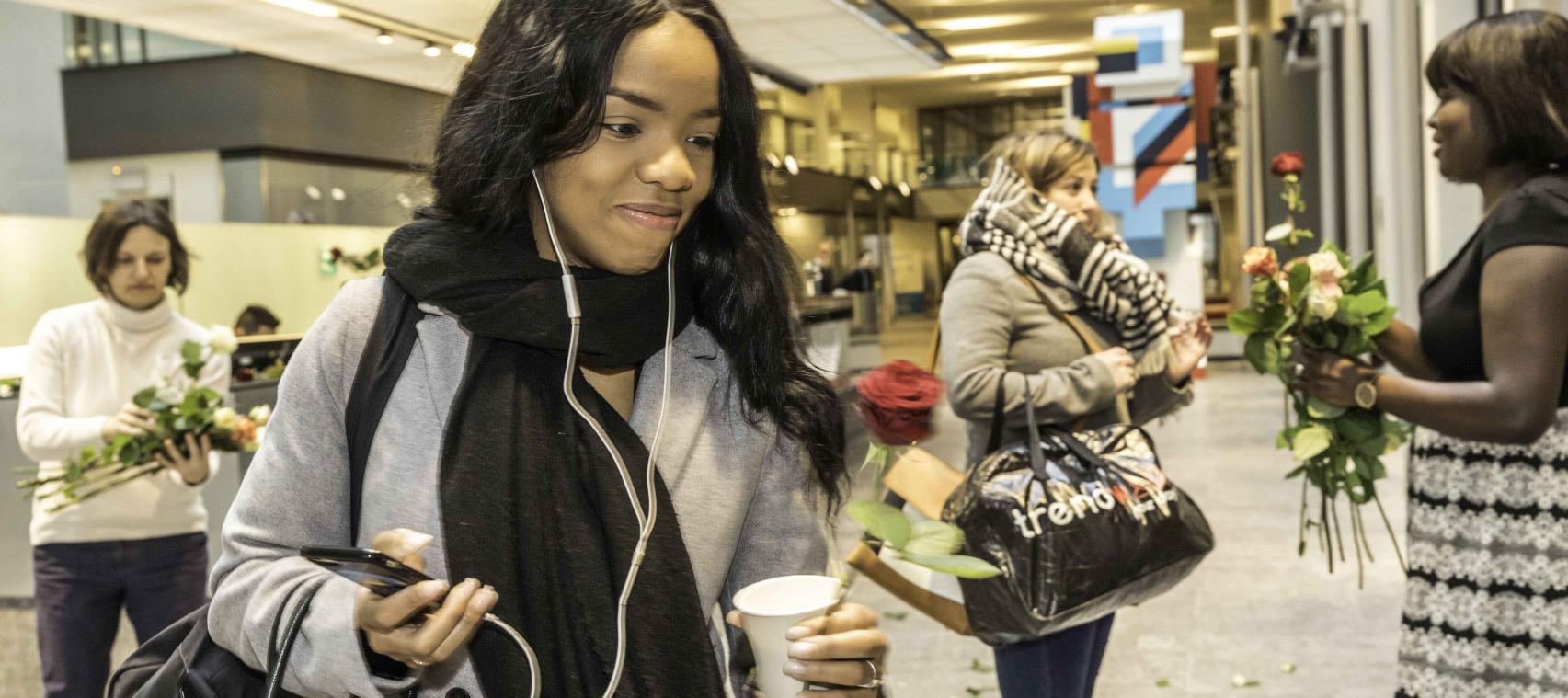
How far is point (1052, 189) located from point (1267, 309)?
0.57 metres

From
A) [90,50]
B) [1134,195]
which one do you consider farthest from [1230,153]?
[90,50]

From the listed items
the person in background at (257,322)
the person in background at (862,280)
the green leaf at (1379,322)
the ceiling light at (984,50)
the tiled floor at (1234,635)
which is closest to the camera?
the green leaf at (1379,322)

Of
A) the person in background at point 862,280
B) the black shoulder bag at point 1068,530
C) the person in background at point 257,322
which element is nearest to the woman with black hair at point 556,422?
the black shoulder bag at point 1068,530

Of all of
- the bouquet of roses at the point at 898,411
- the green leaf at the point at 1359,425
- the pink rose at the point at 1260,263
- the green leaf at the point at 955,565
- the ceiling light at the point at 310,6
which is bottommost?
the green leaf at the point at 1359,425

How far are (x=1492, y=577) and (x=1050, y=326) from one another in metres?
1.04

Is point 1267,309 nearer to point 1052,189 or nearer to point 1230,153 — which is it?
point 1052,189

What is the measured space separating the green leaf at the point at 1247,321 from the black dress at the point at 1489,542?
0.52 metres

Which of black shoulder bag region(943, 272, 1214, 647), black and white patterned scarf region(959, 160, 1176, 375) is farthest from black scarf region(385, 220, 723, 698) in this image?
black and white patterned scarf region(959, 160, 1176, 375)

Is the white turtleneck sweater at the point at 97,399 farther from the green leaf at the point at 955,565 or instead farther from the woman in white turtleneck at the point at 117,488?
the green leaf at the point at 955,565

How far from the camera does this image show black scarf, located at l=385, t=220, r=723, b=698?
4.22ft

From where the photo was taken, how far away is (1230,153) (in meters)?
23.1

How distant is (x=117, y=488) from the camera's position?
11.3ft

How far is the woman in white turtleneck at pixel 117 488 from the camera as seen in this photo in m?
3.38

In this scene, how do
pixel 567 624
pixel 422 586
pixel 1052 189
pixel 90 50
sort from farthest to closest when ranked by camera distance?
pixel 90 50 < pixel 1052 189 < pixel 567 624 < pixel 422 586
